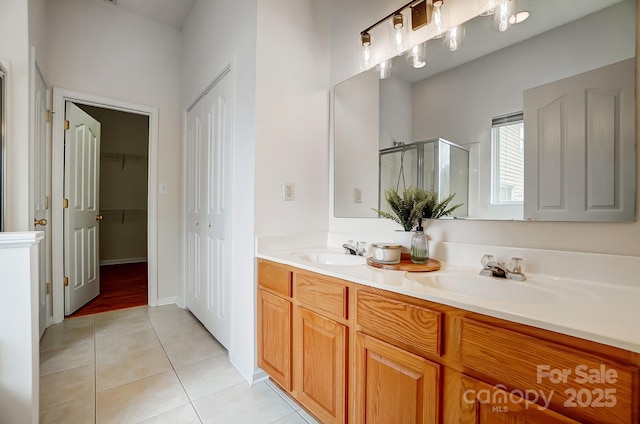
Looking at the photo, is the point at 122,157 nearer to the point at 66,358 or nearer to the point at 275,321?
the point at 66,358

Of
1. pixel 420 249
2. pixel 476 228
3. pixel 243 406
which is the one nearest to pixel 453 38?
pixel 476 228

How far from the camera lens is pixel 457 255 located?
1301 millimetres

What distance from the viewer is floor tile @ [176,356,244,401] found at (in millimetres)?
1608

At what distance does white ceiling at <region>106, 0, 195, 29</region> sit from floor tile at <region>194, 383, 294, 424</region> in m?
3.17

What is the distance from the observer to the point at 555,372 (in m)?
0.63

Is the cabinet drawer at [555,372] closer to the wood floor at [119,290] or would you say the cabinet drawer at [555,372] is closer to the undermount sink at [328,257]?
the undermount sink at [328,257]

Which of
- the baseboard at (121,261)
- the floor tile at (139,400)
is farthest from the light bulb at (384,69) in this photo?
the baseboard at (121,261)

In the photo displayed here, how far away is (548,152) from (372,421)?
1.17 metres

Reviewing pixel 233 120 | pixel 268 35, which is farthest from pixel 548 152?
pixel 233 120

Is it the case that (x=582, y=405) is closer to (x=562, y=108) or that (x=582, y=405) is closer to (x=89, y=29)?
(x=562, y=108)

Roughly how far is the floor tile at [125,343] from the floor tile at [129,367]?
6cm

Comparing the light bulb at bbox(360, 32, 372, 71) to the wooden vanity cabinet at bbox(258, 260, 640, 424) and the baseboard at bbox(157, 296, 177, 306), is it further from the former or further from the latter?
the baseboard at bbox(157, 296, 177, 306)

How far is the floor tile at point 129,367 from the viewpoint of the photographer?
65.8 inches

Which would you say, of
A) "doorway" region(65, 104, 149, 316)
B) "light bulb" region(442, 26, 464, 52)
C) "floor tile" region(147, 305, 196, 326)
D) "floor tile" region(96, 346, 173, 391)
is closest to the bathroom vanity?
"floor tile" region(96, 346, 173, 391)
